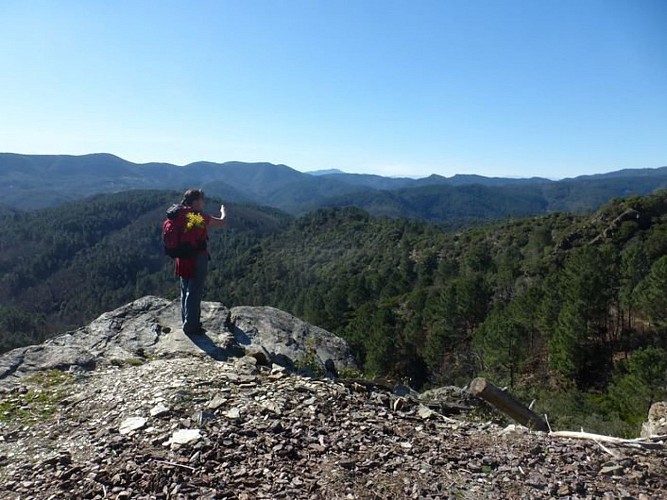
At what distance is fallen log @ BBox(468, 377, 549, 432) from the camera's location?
678 cm

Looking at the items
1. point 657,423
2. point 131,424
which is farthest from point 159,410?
point 657,423

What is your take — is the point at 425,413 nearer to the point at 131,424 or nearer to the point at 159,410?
the point at 159,410

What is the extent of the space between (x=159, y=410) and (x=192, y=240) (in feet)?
11.2

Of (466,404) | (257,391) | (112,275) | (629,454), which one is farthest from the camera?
(112,275)

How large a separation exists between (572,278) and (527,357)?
7.14 m

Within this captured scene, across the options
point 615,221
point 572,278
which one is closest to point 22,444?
point 572,278

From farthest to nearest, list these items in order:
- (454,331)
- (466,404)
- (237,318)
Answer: (454,331) → (237,318) → (466,404)

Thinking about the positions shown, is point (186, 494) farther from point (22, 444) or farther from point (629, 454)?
point (629, 454)

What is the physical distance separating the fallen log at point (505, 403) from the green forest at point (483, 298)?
1.74 metres

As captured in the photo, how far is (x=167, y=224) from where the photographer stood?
8320mm

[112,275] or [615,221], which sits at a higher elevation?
[615,221]

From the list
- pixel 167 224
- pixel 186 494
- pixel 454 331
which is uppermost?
pixel 167 224

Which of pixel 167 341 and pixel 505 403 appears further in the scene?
pixel 167 341

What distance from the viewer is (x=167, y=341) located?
29.6ft
